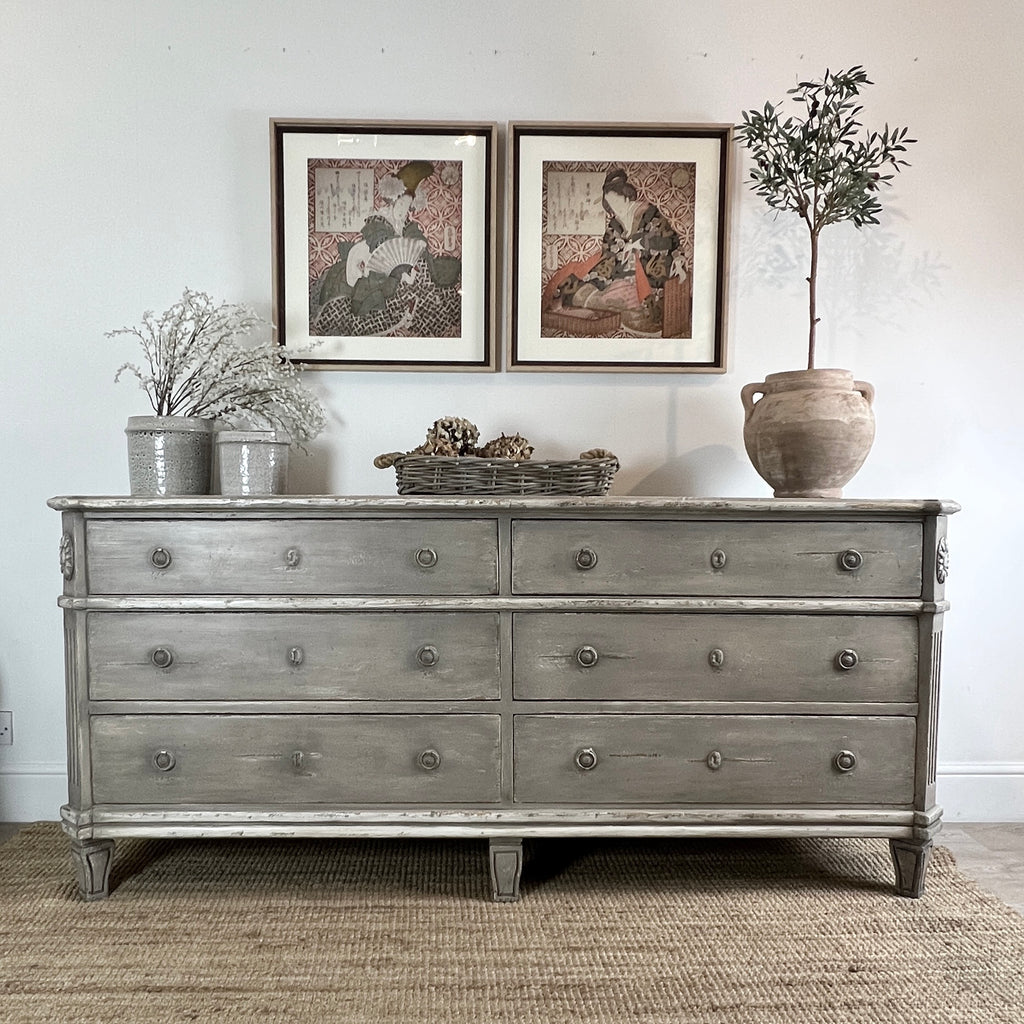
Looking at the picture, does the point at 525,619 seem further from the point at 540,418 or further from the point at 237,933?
the point at 237,933

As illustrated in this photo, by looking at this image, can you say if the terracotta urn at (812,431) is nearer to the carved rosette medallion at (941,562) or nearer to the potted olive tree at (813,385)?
the potted olive tree at (813,385)

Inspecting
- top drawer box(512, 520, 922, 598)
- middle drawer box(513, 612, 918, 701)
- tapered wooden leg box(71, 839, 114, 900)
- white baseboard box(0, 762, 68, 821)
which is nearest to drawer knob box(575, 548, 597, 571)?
top drawer box(512, 520, 922, 598)

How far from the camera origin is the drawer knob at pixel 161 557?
179 centimetres

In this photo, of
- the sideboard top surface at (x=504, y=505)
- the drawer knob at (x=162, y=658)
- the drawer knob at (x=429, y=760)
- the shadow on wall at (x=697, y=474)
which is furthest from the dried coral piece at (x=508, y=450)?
the drawer knob at (x=162, y=658)

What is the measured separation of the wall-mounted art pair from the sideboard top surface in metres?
0.66

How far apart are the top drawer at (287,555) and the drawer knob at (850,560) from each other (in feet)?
2.55

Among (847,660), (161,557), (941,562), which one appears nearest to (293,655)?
(161,557)

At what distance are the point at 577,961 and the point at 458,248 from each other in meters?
1.81

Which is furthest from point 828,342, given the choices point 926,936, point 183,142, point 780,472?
point 183,142

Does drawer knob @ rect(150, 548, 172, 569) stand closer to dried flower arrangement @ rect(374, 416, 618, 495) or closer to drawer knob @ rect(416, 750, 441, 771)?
dried flower arrangement @ rect(374, 416, 618, 495)

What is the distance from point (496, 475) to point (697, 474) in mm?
769

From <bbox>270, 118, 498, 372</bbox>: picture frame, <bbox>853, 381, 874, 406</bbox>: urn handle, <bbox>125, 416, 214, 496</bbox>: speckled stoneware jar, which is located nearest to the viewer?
<bbox>125, 416, 214, 496</bbox>: speckled stoneware jar

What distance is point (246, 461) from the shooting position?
6.43 ft

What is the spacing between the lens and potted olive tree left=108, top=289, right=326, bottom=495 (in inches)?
76.7
